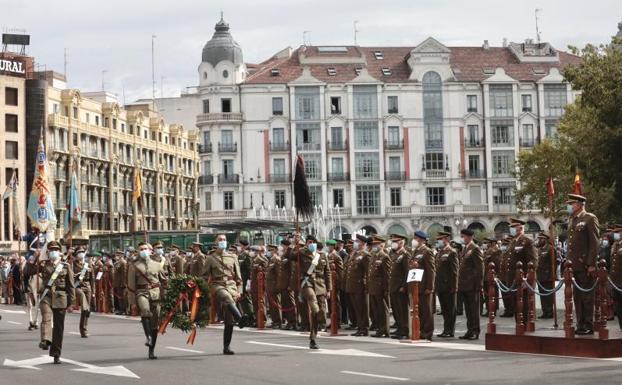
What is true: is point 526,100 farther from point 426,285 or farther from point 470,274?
point 426,285

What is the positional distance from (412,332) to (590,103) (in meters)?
19.3

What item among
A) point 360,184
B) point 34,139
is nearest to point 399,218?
point 360,184

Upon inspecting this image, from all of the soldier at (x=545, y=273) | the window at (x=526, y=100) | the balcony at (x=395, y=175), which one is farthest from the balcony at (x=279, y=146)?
the soldier at (x=545, y=273)

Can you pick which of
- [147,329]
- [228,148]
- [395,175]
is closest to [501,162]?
[395,175]

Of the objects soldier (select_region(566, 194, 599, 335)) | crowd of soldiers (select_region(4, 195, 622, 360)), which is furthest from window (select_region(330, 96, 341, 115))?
soldier (select_region(566, 194, 599, 335))

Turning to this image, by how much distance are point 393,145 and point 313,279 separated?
74731 mm

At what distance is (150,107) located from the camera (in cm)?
Result: 12419

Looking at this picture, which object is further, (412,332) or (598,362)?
(412,332)

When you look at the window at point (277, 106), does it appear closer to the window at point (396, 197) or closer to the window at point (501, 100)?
the window at point (396, 197)

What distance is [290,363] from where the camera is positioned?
17.8m

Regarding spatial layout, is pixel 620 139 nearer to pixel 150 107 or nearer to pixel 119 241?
pixel 119 241

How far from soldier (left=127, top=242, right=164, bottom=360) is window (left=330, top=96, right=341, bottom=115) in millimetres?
75624

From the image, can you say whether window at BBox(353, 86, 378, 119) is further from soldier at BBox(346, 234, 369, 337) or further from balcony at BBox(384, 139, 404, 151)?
soldier at BBox(346, 234, 369, 337)

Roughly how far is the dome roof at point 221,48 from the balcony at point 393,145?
45.0ft
